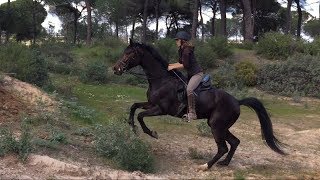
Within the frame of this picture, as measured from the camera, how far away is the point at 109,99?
17.6m

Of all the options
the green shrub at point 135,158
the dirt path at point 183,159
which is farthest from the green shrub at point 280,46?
the green shrub at point 135,158

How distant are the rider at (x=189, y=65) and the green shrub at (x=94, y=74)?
14.0m

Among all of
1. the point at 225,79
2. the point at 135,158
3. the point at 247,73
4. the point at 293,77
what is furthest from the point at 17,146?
the point at 293,77

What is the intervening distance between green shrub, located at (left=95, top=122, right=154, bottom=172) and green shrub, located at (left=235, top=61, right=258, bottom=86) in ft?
53.4

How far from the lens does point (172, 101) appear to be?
9148 mm

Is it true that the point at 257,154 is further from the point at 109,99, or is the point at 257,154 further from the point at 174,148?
the point at 109,99

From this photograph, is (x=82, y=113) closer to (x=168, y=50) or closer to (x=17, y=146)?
(x=17, y=146)

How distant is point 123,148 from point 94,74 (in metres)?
14.6

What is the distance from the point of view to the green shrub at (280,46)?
96.0 feet

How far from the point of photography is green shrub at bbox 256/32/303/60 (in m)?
29.2

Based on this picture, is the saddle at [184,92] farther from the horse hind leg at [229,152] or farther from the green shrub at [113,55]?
the green shrub at [113,55]

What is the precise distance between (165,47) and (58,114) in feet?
55.3

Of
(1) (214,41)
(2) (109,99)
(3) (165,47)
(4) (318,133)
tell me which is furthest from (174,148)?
(1) (214,41)

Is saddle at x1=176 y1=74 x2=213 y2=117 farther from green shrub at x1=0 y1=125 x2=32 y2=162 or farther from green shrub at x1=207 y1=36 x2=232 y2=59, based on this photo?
green shrub at x1=207 y1=36 x2=232 y2=59
